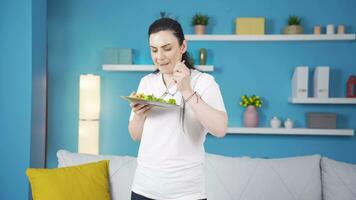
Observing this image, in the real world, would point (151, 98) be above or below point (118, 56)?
below

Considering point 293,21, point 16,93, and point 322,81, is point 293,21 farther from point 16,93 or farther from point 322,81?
point 16,93

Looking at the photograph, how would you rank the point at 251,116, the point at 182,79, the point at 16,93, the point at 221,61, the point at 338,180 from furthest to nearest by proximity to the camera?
the point at 221,61 < the point at 251,116 < the point at 16,93 < the point at 338,180 < the point at 182,79

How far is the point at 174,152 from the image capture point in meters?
1.19

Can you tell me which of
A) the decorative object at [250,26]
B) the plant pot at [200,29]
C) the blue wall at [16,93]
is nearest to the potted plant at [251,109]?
the decorative object at [250,26]

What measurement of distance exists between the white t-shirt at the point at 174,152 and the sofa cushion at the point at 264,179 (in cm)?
82

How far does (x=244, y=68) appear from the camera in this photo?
341 centimetres

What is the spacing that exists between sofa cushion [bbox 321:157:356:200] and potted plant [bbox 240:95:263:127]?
121cm

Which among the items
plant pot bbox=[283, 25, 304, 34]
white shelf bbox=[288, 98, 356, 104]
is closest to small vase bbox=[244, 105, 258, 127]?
white shelf bbox=[288, 98, 356, 104]

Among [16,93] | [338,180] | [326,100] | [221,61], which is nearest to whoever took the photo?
[338,180]

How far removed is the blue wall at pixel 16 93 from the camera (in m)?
2.40

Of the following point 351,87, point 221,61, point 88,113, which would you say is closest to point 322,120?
point 351,87

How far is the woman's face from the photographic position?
1248 millimetres

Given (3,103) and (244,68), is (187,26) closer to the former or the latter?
(244,68)

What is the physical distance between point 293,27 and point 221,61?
711mm
